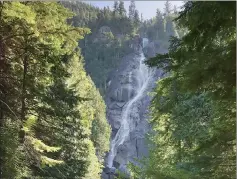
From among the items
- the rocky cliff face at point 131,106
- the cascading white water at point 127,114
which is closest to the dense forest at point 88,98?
the rocky cliff face at point 131,106

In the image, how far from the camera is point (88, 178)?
1638 centimetres

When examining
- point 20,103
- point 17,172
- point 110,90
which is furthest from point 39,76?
point 110,90

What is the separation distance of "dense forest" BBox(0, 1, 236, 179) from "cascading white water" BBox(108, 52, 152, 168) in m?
29.0

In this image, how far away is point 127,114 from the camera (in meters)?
55.8

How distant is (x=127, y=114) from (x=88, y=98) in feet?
153

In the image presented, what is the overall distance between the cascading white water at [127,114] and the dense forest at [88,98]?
2903 centimetres

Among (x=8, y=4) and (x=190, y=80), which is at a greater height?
(x=8, y=4)

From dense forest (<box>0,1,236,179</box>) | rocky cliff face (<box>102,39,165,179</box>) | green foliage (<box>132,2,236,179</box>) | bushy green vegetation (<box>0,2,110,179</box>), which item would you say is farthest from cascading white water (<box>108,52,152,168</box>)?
green foliage (<box>132,2,236,179</box>)

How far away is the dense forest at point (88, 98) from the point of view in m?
3.78

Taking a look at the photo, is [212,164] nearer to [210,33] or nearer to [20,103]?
[210,33]

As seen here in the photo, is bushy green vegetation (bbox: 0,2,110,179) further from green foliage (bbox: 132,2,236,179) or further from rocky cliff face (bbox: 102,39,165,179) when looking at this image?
rocky cliff face (bbox: 102,39,165,179)

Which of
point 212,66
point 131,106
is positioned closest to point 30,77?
point 212,66

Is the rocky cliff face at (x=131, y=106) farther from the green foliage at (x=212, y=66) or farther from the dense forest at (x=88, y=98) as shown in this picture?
the green foliage at (x=212, y=66)

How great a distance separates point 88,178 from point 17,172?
8.76 m
